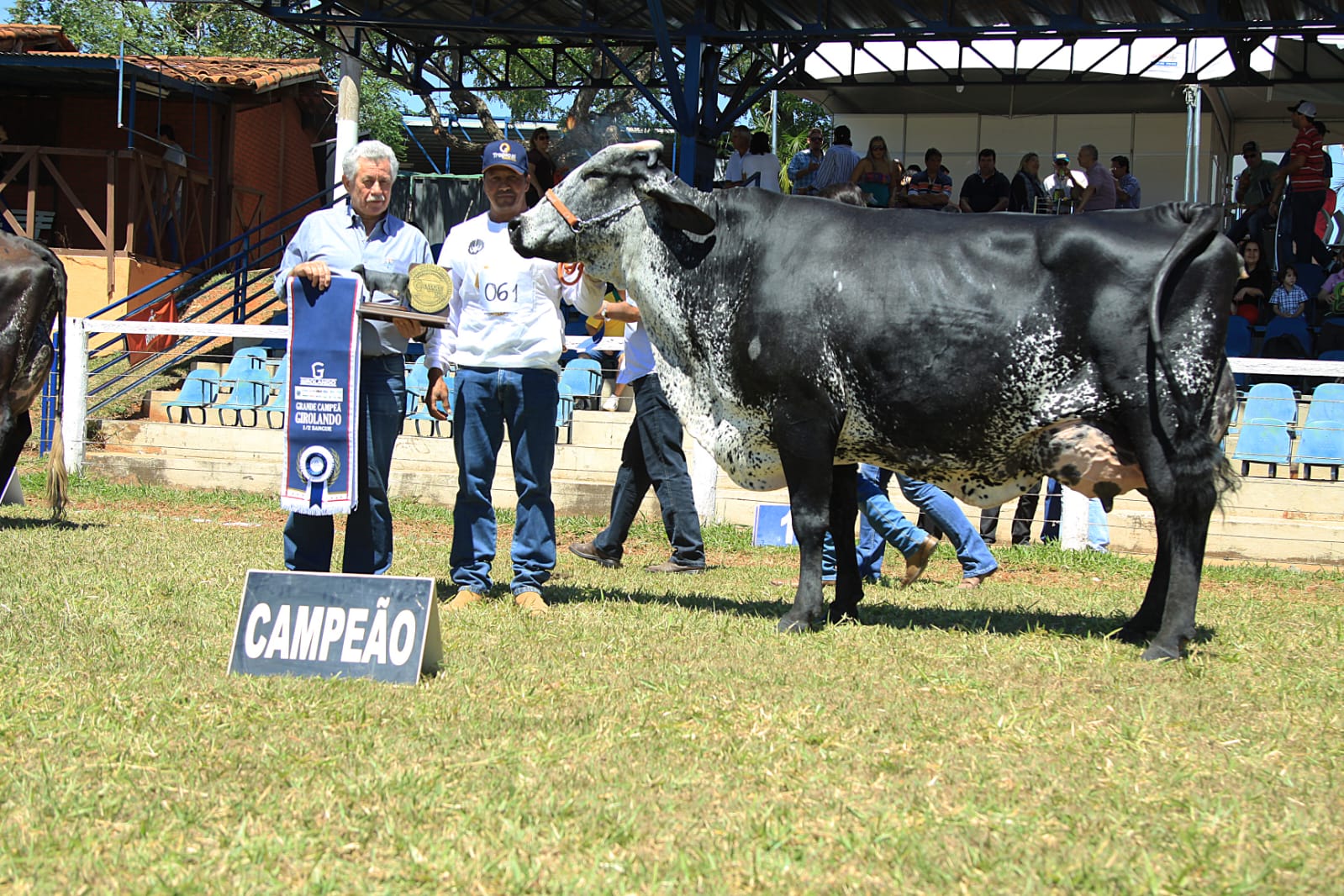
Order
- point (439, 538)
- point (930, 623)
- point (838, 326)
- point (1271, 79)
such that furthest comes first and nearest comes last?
point (1271, 79), point (439, 538), point (930, 623), point (838, 326)

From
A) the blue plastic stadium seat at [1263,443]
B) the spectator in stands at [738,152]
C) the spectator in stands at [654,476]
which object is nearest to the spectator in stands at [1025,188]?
the spectator in stands at [738,152]

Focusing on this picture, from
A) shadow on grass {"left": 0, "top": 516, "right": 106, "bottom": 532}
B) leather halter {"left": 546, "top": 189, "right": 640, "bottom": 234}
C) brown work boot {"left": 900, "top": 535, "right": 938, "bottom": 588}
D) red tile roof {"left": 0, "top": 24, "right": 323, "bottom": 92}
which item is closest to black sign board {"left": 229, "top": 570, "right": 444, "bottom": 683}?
leather halter {"left": 546, "top": 189, "right": 640, "bottom": 234}

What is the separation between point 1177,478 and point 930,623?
4.84ft

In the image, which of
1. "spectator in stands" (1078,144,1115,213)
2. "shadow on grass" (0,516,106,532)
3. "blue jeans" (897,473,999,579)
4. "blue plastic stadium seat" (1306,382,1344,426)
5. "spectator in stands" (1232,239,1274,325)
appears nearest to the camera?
"blue jeans" (897,473,999,579)

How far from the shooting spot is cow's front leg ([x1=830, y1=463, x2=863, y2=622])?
6.85 meters

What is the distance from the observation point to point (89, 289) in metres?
21.2

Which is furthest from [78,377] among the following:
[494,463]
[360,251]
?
[494,463]

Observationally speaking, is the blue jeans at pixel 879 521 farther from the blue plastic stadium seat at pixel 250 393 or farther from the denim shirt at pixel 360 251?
the blue plastic stadium seat at pixel 250 393

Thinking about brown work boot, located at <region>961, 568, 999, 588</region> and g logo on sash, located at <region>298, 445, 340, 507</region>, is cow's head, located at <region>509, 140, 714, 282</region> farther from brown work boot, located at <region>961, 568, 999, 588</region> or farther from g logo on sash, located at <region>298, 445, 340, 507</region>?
brown work boot, located at <region>961, 568, 999, 588</region>

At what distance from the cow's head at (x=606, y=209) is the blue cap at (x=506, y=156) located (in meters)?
0.37

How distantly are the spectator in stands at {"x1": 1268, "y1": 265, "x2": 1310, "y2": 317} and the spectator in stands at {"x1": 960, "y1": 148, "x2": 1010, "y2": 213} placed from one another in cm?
392

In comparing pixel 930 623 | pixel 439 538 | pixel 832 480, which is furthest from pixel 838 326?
pixel 439 538

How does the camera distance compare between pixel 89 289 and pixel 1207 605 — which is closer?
pixel 1207 605

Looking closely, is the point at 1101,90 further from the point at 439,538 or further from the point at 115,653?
the point at 115,653
